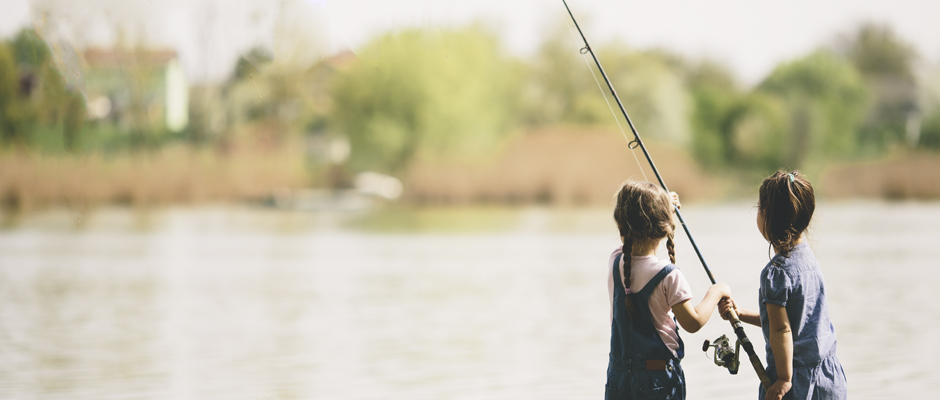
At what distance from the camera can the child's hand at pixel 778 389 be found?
245 cm

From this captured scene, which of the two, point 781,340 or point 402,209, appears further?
point 402,209

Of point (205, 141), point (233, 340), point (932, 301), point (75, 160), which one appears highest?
point (205, 141)

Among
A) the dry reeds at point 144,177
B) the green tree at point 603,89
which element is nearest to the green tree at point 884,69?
the green tree at point 603,89

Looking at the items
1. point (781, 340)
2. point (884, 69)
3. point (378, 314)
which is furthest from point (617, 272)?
point (884, 69)

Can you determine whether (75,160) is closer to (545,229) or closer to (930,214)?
(545,229)

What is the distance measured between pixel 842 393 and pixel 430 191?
21721 millimetres

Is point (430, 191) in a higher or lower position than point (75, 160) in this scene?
lower

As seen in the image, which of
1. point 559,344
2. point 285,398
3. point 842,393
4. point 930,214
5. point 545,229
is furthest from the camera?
point 930,214

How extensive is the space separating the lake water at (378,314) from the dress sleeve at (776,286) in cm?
31

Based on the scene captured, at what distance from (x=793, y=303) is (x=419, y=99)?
30.5 meters

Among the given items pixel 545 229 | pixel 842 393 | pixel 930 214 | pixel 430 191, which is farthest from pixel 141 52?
pixel 842 393

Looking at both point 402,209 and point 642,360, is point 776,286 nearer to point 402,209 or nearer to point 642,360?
point 642,360

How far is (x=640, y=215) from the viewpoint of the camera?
2.53 metres

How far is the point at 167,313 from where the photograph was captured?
752 cm
